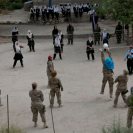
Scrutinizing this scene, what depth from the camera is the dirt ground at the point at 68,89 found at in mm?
Result: 20281

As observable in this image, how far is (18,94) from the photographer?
79.9 ft

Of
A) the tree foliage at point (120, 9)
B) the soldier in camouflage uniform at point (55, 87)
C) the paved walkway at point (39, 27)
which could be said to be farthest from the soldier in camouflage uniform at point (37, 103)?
the paved walkway at point (39, 27)

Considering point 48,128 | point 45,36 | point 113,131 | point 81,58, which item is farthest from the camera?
point 45,36

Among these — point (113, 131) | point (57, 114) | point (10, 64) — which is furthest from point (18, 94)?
point (113, 131)

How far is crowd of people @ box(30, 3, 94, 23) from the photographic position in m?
45.5

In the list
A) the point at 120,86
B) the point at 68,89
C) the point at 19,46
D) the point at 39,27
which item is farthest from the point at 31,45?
the point at 120,86

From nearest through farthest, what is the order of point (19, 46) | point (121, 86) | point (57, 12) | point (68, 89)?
1. point (121, 86)
2. point (68, 89)
3. point (19, 46)
4. point (57, 12)

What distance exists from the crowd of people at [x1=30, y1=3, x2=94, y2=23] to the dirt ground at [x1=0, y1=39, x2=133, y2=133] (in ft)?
32.7

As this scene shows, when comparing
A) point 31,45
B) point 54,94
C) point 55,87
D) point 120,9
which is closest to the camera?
point 55,87

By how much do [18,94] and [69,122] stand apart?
4687mm

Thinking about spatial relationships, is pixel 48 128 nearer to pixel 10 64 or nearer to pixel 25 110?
pixel 25 110

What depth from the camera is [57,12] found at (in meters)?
45.8

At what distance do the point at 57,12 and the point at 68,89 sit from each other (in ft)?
71.1

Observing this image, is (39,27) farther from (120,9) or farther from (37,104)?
(37,104)
